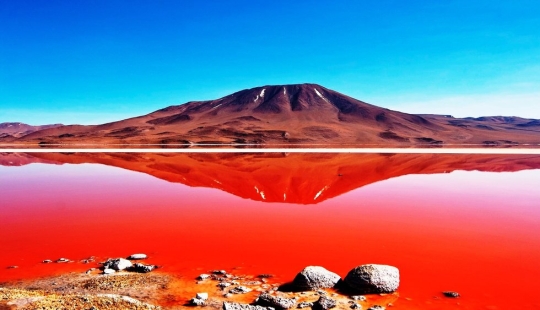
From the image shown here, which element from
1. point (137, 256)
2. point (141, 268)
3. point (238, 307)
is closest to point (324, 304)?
point (238, 307)

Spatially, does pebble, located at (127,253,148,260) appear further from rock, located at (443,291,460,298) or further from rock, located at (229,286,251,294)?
rock, located at (443,291,460,298)

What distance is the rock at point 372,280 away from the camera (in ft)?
22.6

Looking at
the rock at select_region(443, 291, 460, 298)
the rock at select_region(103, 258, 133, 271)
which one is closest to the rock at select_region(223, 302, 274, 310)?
the rock at select_region(103, 258, 133, 271)

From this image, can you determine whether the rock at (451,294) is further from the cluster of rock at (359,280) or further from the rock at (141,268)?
the rock at (141,268)

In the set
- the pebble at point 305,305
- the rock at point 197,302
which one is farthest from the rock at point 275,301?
the rock at point 197,302

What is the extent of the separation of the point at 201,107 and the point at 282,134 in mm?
78332

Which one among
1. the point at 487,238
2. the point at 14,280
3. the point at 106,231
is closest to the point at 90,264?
the point at 14,280

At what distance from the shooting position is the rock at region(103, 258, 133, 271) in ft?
26.2

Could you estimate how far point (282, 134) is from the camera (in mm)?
96500

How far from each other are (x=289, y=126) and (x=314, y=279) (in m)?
115

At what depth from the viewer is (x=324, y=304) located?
6211 millimetres

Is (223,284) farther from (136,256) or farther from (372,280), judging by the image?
(372,280)

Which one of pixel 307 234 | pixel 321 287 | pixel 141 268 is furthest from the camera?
pixel 307 234

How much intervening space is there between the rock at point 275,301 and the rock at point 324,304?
0.39m
